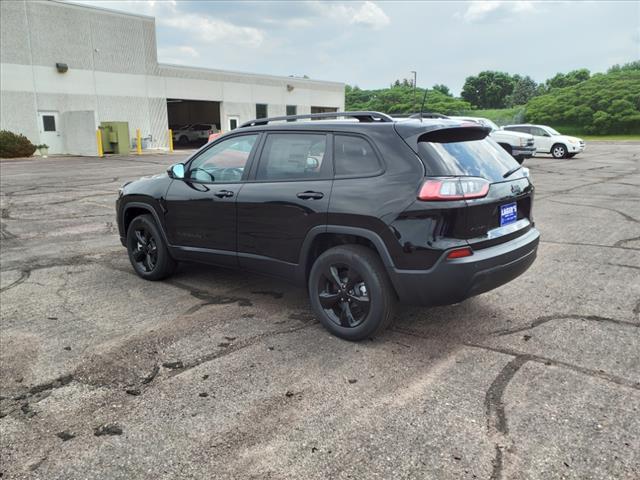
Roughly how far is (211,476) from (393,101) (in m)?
82.8

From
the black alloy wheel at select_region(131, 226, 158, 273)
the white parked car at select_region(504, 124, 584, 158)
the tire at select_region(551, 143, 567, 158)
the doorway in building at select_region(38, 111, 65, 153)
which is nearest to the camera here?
the black alloy wheel at select_region(131, 226, 158, 273)

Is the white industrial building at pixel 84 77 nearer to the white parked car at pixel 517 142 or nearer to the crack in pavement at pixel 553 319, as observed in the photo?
the white parked car at pixel 517 142

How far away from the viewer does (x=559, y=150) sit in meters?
24.6

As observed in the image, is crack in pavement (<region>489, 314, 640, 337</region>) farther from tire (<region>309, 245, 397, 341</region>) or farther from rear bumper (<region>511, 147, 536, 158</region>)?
rear bumper (<region>511, 147, 536, 158</region>)

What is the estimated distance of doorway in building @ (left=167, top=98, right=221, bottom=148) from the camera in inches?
1625

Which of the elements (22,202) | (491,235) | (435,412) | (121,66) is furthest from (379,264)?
(121,66)

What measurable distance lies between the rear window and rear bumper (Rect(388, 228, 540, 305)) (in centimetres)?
58

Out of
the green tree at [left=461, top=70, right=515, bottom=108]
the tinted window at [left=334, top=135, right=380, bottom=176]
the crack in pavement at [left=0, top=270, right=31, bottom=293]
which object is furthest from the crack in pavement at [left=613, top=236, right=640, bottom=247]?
the green tree at [left=461, top=70, right=515, bottom=108]

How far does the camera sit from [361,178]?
13.0ft

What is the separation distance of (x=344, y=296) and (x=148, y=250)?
9.06 ft

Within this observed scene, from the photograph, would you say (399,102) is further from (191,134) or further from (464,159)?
(464,159)

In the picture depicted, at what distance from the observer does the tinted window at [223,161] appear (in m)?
4.86

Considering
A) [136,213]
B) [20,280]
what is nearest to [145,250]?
[136,213]

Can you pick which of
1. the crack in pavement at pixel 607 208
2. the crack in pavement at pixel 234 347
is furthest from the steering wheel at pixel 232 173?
the crack in pavement at pixel 607 208
